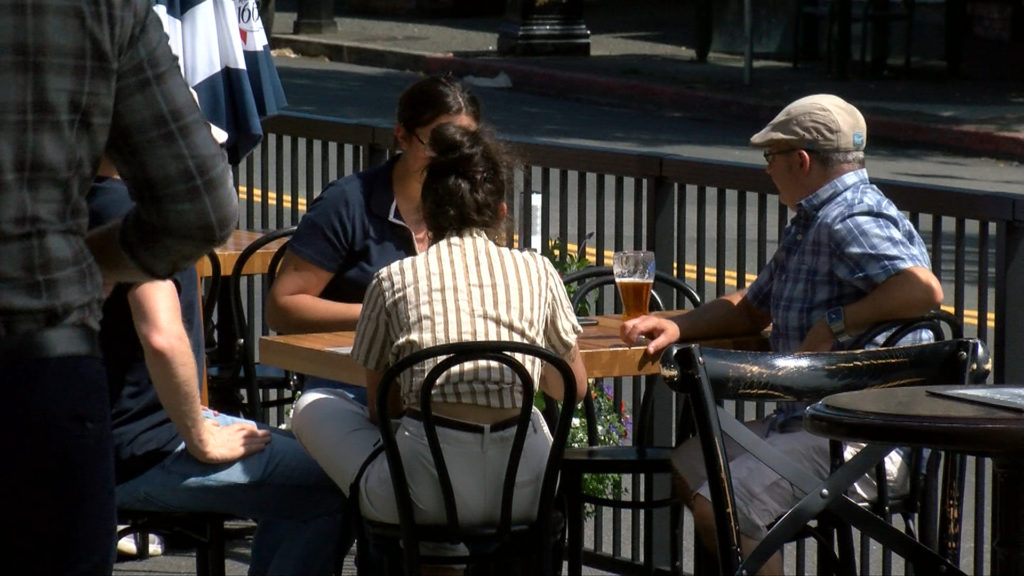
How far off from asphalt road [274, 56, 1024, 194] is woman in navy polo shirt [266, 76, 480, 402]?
8706mm

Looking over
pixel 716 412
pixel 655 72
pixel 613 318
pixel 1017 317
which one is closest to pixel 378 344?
pixel 716 412

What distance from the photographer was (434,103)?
210 inches

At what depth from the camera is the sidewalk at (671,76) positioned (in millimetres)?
18803

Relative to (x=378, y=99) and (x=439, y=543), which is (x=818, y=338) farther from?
(x=378, y=99)

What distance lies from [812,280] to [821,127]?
0.44 metres

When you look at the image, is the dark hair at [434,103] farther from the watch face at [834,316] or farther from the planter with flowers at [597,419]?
the watch face at [834,316]

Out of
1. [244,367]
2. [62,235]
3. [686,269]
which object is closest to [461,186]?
[244,367]

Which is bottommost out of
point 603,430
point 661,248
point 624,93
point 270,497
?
point 603,430

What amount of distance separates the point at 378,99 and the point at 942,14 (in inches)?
371

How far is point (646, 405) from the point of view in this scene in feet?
18.4

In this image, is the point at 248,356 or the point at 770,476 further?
the point at 248,356

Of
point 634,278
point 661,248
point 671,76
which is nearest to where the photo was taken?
point 634,278

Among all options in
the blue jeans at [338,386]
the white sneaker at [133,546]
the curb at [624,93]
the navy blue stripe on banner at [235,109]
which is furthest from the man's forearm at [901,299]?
the curb at [624,93]

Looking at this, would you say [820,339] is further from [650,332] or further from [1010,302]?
[1010,302]
